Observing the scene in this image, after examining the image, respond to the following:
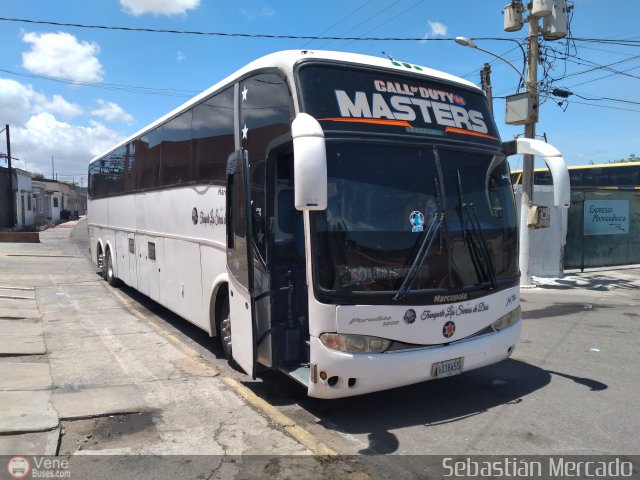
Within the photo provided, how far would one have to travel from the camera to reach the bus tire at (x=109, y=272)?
12.8m

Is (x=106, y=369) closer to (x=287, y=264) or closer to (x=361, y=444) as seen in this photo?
(x=287, y=264)

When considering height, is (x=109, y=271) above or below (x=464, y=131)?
below

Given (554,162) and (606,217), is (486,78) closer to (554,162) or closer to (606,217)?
(606,217)

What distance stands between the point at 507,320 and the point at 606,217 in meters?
12.9

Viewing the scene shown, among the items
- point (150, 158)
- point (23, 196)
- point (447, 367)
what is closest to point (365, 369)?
point (447, 367)

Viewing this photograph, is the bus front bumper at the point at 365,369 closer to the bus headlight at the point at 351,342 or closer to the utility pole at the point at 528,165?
the bus headlight at the point at 351,342

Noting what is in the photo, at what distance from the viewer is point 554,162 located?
17.4 ft

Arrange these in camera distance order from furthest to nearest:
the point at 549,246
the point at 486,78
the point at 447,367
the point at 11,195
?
1. the point at 11,195
2. the point at 486,78
3. the point at 549,246
4. the point at 447,367

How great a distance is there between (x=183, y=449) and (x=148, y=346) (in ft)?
11.2

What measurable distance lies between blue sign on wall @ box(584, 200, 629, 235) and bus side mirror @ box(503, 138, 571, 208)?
1124 cm

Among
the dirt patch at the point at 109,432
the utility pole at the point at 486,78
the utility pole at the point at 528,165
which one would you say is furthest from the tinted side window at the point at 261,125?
the utility pole at the point at 486,78

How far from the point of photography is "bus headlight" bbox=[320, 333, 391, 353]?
14.0 ft

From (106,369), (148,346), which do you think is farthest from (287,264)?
(148,346)

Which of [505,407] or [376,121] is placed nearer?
[376,121]
